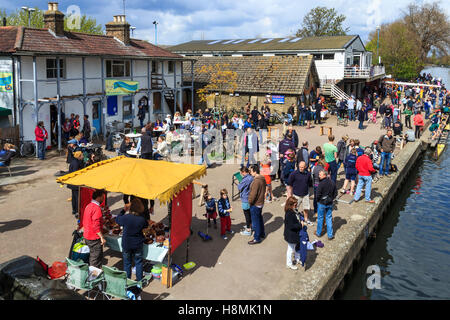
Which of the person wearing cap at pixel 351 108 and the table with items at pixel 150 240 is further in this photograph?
the person wearing cap at pixel 351 108

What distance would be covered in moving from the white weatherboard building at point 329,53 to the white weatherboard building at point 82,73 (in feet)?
49.5

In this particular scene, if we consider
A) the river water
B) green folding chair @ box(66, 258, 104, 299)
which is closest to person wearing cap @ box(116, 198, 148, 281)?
green folding chair @ box(66, 258, 104, 299)

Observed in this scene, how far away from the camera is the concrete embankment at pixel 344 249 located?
791 cm

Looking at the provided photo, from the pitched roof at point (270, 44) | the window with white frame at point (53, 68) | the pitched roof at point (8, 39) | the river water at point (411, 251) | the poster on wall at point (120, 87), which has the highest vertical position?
the pitched roof at point (270, 44)

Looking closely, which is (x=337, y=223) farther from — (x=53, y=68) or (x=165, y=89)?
(x=165, y=89)

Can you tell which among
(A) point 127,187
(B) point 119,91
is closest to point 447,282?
(A) point 127,187

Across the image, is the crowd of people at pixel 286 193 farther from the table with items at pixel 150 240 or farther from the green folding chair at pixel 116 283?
the green folding chair at pixel 116 283

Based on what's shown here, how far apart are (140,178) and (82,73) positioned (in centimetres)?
1510

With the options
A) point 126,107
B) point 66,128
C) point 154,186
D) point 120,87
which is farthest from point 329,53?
point 154,186

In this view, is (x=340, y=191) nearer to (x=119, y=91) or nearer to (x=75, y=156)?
(x=75, y=156)

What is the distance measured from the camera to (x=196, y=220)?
11500 millimetres

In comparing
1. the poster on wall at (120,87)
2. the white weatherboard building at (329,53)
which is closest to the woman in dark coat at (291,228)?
the poster on wall at (120,87)

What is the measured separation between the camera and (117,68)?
80.7ft

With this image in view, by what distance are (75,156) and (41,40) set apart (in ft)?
36.0
